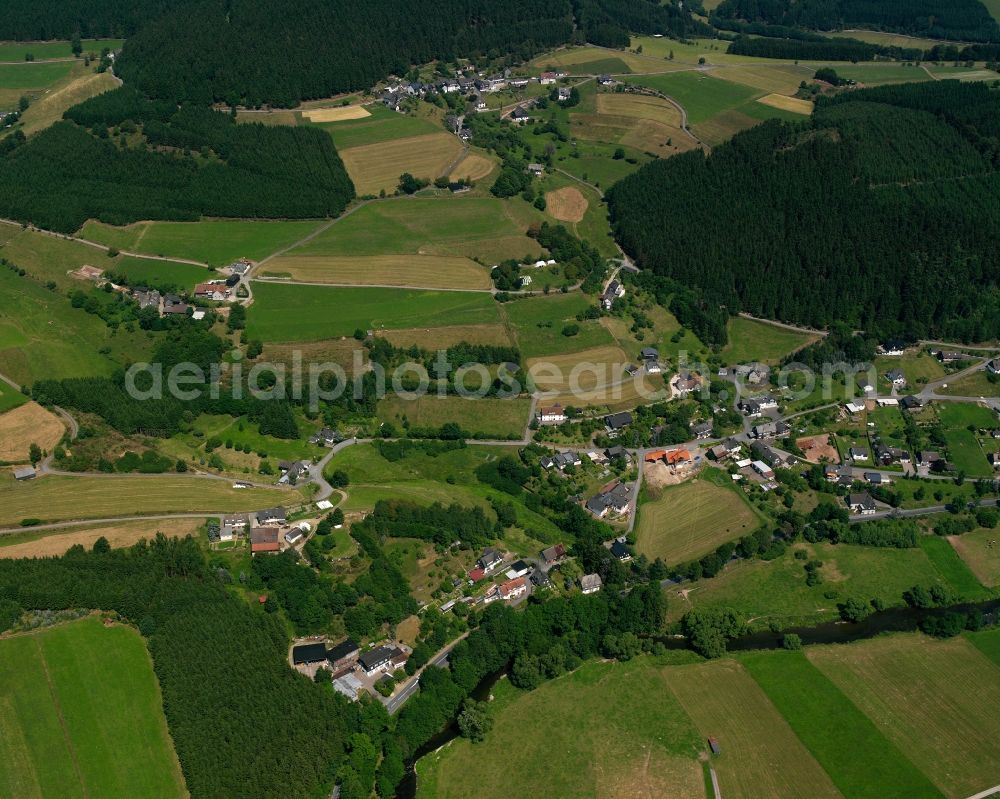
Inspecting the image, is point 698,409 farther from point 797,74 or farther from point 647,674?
point 797,74

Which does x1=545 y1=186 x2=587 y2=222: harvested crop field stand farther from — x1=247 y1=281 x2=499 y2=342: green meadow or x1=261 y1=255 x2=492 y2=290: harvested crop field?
x1=247 y1=281 x2=499 y2=342: green meadow

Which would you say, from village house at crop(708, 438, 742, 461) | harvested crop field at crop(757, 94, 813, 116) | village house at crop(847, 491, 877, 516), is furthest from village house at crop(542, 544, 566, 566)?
harvested crop field at crop(757, 94, 813, 116)

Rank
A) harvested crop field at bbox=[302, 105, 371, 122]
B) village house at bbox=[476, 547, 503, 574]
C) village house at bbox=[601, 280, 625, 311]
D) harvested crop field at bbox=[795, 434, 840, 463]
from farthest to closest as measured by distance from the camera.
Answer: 1. harvested crop field at bbox=[302, 105, 371, 122]
2. village house at bbox=[601, 280, 625, 311]
3. harvested crop field at bbox=[795, 434, 840, 463]
4. village house at bbox=[476, 547, 503, 574]

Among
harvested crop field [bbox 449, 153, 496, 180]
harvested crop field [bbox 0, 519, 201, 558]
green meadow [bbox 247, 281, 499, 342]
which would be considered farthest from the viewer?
harvested crop field [bbox 449, 153, 496, 180]

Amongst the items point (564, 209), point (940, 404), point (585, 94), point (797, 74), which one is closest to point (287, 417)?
point (564, 209)

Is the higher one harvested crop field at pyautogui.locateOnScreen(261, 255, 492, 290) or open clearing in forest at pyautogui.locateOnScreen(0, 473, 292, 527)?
harvested crop field at pyautogui.locateOnScreen(261, 255, 492, 290)

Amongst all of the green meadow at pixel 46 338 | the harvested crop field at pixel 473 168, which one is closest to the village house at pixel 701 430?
the harvested crop field at pixel 473 168

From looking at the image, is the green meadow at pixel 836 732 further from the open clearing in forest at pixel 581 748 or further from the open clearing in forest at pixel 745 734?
the open clearing in forest at pixel 581 748
